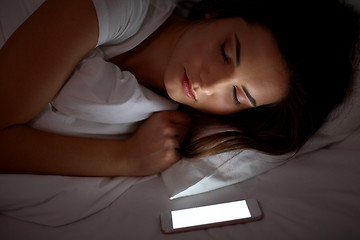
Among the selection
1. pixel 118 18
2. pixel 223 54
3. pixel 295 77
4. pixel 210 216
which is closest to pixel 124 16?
pixel 118 18

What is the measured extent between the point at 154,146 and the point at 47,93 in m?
0.35

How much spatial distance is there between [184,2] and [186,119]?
21.1 inches

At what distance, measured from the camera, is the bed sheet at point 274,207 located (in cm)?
81

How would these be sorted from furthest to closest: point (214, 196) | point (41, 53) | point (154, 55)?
point (154, 55) → point (214, 196) → point (41, 53)

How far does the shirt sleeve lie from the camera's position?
33.2 inches

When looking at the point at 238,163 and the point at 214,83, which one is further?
the point at 238,163

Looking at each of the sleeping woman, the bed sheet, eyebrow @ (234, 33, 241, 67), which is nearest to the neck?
the sleeping woman

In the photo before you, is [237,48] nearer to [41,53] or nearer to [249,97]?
[249,97]

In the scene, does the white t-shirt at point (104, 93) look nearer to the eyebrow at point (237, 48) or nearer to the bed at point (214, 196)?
the bed at point (214, 196)

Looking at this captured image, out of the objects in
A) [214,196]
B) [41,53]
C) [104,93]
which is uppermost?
[41,53]

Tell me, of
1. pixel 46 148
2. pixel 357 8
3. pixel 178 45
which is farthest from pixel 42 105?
pixel 357 8

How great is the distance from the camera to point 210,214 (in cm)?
85

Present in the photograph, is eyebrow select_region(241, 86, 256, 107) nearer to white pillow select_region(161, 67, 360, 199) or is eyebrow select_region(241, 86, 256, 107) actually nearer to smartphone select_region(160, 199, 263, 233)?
white pillow select_region(161, 67, 360, 199)

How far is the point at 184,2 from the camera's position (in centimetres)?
125
